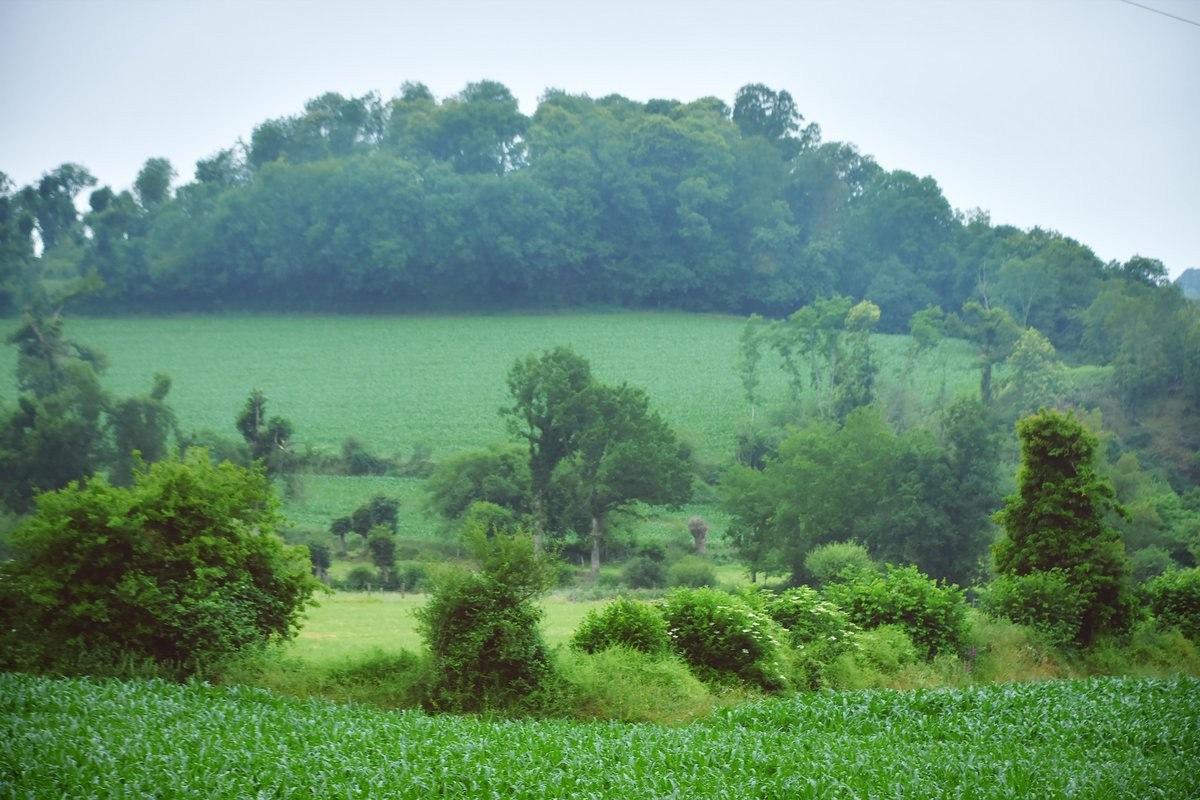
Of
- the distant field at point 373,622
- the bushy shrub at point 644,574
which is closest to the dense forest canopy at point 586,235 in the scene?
the bushy shrub at point 644,574

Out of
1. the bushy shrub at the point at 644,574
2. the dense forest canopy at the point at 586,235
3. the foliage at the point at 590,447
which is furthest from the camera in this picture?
the dense forest canopy at the point at 586,235

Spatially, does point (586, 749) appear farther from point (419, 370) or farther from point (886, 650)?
point (419, 370)

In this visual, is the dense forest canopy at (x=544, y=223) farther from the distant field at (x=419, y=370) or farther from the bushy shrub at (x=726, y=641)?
the bushy shrub at (x=726, y=641)

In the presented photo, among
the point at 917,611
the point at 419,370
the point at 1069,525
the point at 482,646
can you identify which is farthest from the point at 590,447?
the point at 482,646

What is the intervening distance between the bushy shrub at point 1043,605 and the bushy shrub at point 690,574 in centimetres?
1317

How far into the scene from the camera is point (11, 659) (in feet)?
34.9

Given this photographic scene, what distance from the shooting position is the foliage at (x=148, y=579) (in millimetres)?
10812

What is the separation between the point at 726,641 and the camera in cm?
1224

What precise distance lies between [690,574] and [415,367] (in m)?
13.3

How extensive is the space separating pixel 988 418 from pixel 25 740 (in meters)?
29.1

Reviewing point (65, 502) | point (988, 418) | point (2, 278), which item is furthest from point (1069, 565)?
point (2, 278)

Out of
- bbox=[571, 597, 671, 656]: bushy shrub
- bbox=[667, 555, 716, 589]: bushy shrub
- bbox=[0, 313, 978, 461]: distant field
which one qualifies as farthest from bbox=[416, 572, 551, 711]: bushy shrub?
bbox=[0, 313, 978, 461]: distant field

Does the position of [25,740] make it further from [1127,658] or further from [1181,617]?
[1181,617]

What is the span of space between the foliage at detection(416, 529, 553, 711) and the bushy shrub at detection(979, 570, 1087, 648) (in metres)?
8.09
